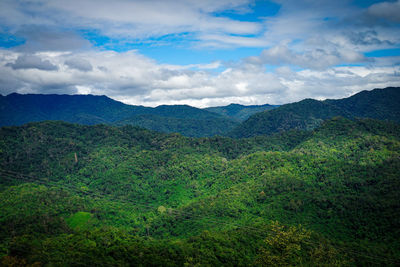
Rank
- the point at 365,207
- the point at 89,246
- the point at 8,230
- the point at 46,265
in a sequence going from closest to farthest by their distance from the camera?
1. the point at 46,265
2. the point at 89,246
3. the point at 8,230
4. the point at 365,207

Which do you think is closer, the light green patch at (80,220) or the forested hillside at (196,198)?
the forested hillside at (196,198)

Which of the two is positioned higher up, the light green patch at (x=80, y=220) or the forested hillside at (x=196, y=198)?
the forested hillside at (x=196, y=198)

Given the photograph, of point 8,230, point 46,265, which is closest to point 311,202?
point 46,265

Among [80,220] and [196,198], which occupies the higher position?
[80,220]

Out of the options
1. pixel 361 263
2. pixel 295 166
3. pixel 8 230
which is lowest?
pixel 361 263

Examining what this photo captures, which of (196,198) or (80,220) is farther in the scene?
(196,198)

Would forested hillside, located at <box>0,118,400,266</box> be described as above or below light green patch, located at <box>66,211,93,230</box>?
above

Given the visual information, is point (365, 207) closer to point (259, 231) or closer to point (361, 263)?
point (361, 263)

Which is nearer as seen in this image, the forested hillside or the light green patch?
the forested hillside
